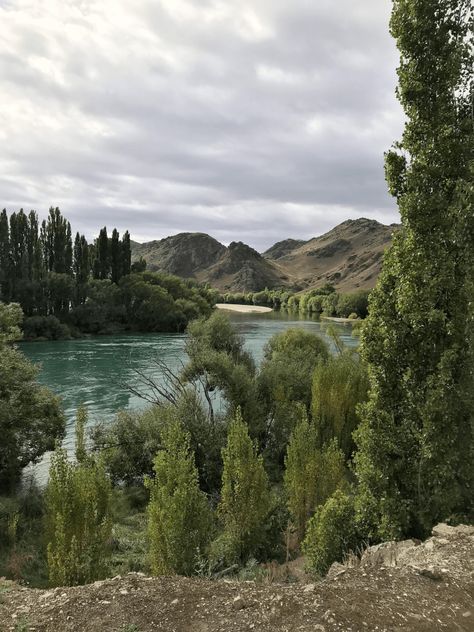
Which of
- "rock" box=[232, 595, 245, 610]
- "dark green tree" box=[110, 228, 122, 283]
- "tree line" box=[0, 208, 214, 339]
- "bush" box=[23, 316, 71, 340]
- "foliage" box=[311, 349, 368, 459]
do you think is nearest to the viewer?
"rock" box=[232, 595, 245, 610]

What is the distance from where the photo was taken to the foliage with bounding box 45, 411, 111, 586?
1095 cm

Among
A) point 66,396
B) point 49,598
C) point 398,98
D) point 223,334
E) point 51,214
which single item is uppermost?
point 51,214

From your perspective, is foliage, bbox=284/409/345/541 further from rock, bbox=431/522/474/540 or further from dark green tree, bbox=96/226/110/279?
dark green tree, bbox=96/226/110/279

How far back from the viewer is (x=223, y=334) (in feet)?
102

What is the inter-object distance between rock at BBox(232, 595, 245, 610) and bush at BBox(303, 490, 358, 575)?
15.6 ft

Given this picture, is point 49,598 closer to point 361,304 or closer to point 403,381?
point 403,381

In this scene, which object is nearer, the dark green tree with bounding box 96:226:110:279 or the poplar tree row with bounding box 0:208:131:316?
the poplar tree row with bounding box 0:208:131:316

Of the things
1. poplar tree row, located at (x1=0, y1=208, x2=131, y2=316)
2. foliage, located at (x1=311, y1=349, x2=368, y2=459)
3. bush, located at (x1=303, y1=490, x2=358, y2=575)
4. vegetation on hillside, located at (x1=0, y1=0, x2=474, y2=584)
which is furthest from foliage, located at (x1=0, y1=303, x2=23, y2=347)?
poplar tree row, located at (x1=0, y1=208, x2=131, y2=316)

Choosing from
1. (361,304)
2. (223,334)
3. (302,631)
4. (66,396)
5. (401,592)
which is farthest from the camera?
(361,304)

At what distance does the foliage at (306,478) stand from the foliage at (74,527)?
7.09 meters

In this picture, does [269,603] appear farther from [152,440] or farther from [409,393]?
[152,440]

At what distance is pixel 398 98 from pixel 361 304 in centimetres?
13665

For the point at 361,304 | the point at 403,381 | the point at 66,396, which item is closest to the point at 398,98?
the point at 403,381

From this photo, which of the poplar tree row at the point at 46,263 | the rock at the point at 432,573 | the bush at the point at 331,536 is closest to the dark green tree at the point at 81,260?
the poplar tree row at the point at 46,263
